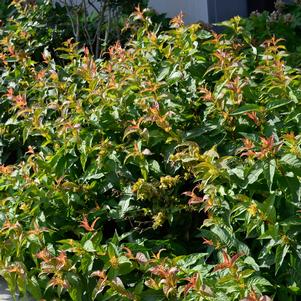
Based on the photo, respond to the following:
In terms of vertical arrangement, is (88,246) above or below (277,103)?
below

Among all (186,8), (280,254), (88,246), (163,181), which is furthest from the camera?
(186,8)

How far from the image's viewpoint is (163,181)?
12.7 feet

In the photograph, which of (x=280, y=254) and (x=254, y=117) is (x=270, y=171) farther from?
(x=254, y=117)

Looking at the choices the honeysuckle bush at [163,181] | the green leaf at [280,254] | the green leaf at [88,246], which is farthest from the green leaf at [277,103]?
the green leaf at [88,246]

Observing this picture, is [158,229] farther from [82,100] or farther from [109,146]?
[82,100]

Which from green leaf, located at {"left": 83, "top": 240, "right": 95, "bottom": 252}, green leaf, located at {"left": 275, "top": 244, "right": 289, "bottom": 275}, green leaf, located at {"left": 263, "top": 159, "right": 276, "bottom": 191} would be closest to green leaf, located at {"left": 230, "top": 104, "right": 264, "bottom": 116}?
green leaf, located at {"left": 263, "top": 159, "right": 276, "bottom": 191}

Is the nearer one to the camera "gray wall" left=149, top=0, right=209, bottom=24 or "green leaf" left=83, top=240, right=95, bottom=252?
"green leaf" left=83, top=240, right=95, bottom=252

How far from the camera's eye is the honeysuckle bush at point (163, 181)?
3416 mm

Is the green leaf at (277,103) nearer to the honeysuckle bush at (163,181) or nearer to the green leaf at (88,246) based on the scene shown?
the honeysuckle bush at (163,181)

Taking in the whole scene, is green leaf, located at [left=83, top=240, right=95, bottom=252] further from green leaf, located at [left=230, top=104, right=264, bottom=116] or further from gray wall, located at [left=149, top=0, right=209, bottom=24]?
gray wall, located at [left=149, top=0, right=209, bottom=24]

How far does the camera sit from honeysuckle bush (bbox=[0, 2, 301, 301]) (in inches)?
134

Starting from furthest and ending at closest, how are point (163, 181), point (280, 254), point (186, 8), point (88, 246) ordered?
point (186, 8)
point (163, 181)
point (88, 246)
point (280, 254)

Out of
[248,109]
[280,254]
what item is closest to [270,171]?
[280,254]

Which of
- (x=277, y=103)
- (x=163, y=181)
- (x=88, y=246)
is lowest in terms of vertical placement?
(x=88, y=246)
